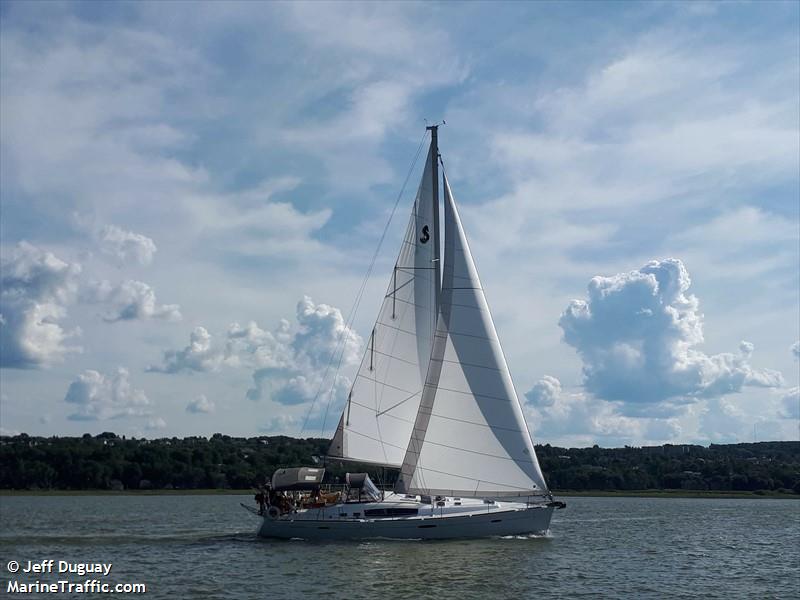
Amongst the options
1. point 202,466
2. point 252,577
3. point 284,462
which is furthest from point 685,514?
point 202,466

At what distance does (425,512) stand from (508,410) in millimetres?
5480

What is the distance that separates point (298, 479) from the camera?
→ 44.1m

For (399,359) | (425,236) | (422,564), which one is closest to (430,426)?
(399,359)

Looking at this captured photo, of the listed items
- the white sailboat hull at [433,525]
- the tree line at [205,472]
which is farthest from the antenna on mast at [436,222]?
the tree line at [205,472]

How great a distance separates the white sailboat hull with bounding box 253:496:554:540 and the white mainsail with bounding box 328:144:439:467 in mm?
3439

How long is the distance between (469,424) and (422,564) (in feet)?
23.7

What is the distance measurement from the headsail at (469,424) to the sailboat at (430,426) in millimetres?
42

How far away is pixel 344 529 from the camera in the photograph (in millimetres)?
41281

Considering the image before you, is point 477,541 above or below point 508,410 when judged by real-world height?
below

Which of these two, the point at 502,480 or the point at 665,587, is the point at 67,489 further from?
the point at 665,587

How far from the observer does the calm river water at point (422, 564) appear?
105 ft

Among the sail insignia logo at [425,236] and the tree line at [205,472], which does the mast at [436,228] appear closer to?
the sail insignia logo at [425,236]

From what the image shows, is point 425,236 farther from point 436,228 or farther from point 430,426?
point 430,426

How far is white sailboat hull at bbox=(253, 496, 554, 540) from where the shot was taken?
40094 mm
